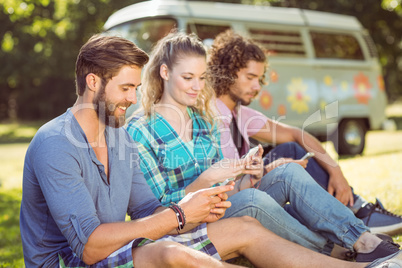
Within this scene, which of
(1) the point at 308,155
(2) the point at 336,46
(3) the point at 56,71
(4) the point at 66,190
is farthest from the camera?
(3) the point at 56,71

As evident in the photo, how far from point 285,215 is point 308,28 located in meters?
7.04

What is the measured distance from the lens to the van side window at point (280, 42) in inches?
333

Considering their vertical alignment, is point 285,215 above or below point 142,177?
below

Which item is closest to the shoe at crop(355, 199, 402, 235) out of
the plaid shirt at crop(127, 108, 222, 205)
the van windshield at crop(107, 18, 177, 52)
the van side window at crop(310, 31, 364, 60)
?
A: the plaid shirt at crop(127, 108, 222, 205)

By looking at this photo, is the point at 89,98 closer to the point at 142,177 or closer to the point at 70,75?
the point at 142,177

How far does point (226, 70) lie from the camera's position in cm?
382

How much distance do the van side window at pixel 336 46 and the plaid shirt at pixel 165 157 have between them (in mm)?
6805

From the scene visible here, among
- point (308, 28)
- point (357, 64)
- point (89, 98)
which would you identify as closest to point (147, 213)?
point (89, 98)

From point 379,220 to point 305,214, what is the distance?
884 mm

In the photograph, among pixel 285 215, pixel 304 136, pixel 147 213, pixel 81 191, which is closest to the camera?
pixel 81 191

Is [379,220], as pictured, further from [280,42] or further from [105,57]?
[280,42]

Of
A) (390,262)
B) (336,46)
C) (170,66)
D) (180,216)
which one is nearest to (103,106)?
(180,216)

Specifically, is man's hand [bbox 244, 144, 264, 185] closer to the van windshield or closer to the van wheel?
the van windshield

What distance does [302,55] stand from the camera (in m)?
8.93
